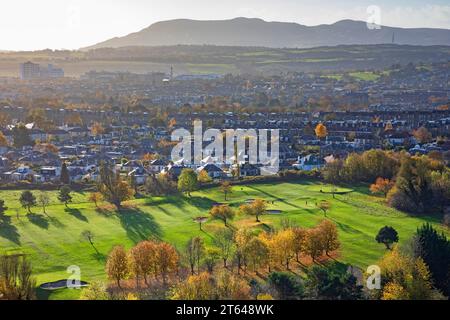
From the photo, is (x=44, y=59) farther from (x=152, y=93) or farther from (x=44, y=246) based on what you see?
(x=44, y=246)

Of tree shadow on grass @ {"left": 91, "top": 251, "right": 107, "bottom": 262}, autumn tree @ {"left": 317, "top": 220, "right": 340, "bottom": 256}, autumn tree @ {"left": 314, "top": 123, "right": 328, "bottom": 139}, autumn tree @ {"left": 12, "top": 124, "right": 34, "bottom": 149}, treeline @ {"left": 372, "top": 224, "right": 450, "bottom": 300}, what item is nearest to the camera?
treeline @ {"left": 372, "top": 224, "right": 450, "bottom": 300}

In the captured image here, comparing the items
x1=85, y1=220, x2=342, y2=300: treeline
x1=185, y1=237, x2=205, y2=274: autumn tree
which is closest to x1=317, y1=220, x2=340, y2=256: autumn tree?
x1=85, y1=220, x2=342, y2=300: treeline

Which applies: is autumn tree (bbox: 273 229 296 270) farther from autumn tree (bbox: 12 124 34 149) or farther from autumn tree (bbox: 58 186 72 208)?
autumn tree (bbox: 12 124 34 149)

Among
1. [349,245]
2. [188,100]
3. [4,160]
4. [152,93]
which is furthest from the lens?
[152,93]

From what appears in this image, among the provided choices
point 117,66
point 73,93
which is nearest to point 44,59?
point 117,66

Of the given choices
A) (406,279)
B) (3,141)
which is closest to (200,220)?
(406,279)

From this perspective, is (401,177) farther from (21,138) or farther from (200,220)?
(21,138)

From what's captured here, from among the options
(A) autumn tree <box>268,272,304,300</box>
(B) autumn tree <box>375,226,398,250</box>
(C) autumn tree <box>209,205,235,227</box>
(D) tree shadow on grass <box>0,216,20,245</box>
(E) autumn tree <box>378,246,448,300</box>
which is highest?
(E) autumn tree <box>378,246,448,300</box>
